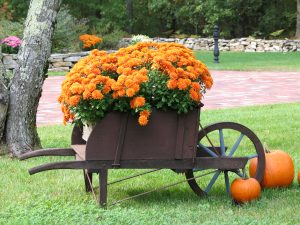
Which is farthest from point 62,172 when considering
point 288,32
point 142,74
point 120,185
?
point 288,32

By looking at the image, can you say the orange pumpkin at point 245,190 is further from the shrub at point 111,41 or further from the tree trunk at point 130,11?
the tree trunk at point 130,11

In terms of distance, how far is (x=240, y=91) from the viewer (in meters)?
15.8

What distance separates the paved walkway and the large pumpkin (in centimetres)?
579

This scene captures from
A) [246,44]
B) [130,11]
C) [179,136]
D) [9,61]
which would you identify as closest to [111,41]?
[9,61]

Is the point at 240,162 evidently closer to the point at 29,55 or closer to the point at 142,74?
the point at 142,74

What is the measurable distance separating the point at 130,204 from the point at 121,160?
442 mm

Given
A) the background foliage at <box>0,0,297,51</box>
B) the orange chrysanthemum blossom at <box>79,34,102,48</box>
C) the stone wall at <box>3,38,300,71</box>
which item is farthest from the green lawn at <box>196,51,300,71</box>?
the background foliage at <box>0,0,297,51</box>

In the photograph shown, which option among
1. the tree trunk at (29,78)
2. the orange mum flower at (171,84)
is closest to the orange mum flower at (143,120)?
the orange mum flower at (171,84)

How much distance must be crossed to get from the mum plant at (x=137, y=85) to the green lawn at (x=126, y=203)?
0.68 m

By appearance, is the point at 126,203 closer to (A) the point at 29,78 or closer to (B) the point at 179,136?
(B) the point at 179,136

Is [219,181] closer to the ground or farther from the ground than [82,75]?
closer to the ground

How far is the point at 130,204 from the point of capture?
221 inches

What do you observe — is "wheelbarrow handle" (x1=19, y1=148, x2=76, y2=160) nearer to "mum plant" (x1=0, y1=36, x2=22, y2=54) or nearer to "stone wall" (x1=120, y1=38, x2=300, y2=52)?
"mum plant" (x1=0, y1=36, x2=22, y2=54)

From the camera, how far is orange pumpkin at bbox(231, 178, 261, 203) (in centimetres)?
541
